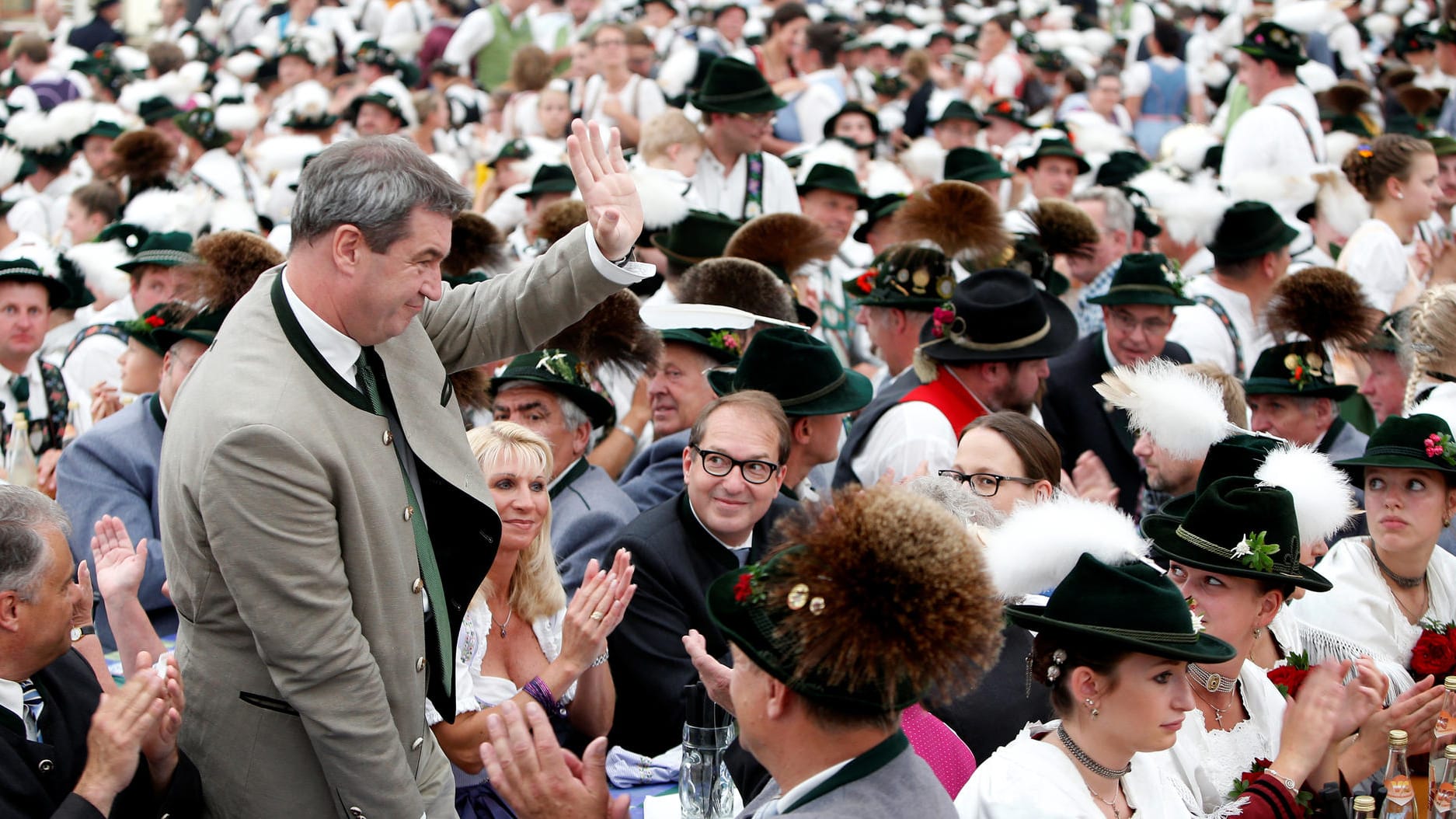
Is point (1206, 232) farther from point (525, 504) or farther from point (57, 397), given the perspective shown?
point (57, 397)

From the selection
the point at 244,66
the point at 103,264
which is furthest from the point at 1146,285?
the point at 244,66

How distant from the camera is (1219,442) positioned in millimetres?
4055

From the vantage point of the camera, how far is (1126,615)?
2.73 metres

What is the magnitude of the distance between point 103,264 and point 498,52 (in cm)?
940

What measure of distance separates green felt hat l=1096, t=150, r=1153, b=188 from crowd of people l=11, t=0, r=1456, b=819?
80 centimetres

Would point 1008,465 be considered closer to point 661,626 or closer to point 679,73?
point 661,626

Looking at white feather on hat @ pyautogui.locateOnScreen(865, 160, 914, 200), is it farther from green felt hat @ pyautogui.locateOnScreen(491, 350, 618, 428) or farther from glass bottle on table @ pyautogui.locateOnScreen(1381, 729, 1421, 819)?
glass bottle on table @ pyautogui.locateOnScreen(1381, 729, 1421, 819)

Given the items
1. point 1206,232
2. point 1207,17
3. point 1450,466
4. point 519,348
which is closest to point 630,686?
point 519,348

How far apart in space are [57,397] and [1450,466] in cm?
544

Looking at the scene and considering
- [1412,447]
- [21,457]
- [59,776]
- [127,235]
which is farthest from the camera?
[127,235]

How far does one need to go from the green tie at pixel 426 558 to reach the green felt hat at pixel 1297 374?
11.6 ft

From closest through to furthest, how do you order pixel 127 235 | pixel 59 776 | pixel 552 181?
pixel 59 776 → pixel 127 235 → pixel 552 181

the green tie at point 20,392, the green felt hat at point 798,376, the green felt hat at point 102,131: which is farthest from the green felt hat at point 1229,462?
the green felt hat at point 102,131

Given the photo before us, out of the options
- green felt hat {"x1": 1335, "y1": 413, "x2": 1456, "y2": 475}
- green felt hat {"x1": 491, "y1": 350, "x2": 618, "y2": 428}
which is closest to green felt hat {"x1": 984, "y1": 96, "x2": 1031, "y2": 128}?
green felt hat {"x1": 491, "y1": 350, "x2": 618, "y2": 428}
